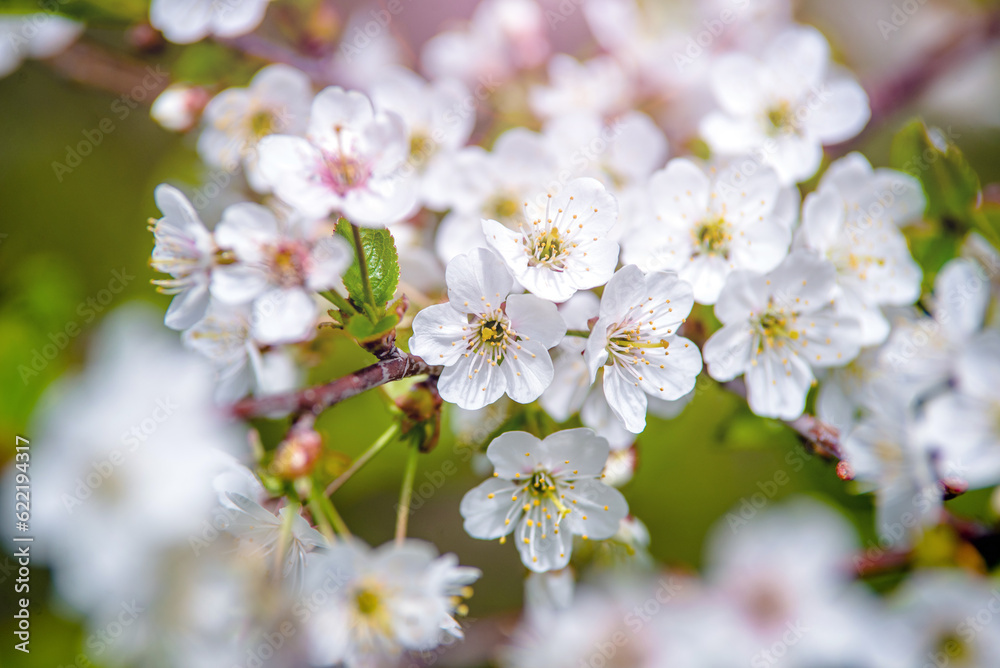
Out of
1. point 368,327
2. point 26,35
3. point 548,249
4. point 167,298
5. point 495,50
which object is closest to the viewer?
point 368,327

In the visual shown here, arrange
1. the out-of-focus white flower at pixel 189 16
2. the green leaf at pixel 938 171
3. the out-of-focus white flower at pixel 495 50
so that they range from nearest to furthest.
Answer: the green leaf at pixel 938 171
the out-of-focus white flower at pixel 189 16
the out-of-focus white flower at pixel 495 50

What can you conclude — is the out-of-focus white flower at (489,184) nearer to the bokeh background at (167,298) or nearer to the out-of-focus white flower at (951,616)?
the bokeh background at (167,298)

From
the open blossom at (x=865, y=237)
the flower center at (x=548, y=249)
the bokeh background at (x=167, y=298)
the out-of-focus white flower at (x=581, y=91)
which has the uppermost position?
the open blossom at (x=865, y=237)

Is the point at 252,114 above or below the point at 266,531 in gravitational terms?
above

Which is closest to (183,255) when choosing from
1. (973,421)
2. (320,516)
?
(320,516)

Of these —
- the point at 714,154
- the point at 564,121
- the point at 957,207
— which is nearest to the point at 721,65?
the point at 714,154

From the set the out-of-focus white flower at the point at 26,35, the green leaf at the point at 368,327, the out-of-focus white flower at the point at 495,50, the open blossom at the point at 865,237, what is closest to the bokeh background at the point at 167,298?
the out-of-focus white flower at the point at 26,35

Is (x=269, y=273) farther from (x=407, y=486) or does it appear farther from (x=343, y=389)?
(x=407, y=486)

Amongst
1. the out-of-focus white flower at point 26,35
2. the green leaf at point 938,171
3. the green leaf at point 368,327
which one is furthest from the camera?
the out-of-focus white flower at point 26,35
